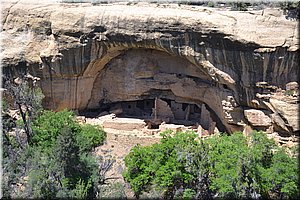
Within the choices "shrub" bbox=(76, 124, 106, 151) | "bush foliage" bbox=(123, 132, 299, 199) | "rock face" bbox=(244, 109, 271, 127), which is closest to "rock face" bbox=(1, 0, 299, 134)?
"rock face" bbox=(244, 109, 271, 127)

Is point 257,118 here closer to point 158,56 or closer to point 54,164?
point 158,56

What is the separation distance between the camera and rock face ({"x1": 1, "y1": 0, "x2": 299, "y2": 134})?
16828mm

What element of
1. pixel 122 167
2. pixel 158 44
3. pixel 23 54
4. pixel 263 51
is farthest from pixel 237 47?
pixel 23 54

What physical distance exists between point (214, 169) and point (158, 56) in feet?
21.5

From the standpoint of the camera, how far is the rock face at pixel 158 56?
16828mm

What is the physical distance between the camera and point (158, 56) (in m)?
20.4

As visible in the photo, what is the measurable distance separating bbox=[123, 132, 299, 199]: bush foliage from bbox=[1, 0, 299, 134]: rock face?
7.61 feet

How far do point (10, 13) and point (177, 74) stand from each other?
23.8 ft

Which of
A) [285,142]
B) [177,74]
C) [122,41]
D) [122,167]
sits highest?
[122,41]

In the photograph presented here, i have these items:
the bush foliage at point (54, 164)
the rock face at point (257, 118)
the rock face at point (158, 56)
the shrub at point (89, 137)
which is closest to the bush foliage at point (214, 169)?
the bush foliage at point (54, 164)

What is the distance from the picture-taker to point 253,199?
1494 centimetres

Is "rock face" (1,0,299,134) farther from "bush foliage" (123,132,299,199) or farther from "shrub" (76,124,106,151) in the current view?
"shrub" (76,124,106,151)

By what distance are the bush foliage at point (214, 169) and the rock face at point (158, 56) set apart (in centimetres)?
232

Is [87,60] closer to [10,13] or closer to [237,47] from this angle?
[10,13]
